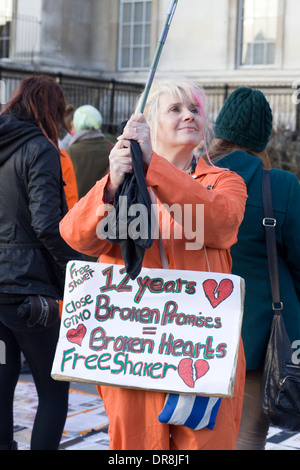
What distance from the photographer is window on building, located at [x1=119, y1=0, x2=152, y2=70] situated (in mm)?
21969

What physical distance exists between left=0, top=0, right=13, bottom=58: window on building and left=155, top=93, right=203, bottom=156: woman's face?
19123 millimetres

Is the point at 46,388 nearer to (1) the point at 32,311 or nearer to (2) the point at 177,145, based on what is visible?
(1) the point at 32,311

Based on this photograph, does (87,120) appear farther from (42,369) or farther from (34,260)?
(42,369)

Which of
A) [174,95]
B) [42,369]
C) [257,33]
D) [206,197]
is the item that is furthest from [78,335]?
[257,33]

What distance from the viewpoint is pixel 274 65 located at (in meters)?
19.5

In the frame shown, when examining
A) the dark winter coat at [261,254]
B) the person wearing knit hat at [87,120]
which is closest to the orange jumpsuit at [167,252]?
the dark winter coat at [261,254]

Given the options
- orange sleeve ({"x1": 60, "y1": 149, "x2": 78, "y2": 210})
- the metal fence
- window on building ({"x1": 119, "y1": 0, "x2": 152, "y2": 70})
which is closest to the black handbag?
orange sleeve ({"x1": 60, "y1": 149, "x2": 78, "y2": 210})

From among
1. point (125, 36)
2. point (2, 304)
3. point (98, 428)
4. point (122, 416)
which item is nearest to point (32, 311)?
point (2, 304)

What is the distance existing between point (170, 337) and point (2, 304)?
1433 mm

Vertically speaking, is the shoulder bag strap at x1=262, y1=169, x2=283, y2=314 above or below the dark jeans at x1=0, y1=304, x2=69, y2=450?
above

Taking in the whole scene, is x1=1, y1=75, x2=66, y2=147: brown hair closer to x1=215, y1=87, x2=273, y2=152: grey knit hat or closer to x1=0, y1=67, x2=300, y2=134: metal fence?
x1=215, y1=87, x2=273, y2=152: grey knit hat

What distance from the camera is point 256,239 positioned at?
3.39 m

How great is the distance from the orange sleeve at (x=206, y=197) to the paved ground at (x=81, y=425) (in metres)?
2.42

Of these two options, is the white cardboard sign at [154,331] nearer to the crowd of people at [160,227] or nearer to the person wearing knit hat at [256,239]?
the crowd of people at [160,227]
